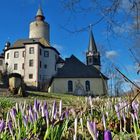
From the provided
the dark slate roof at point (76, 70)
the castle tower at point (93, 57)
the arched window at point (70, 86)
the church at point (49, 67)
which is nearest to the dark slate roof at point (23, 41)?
the church at point (49, 67)

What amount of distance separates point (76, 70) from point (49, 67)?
6377mm

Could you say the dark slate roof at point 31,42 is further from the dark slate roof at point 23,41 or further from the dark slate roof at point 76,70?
the dark slate roof at point 76,70

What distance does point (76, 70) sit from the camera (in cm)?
7681

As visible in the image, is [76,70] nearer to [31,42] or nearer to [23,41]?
[31,42]

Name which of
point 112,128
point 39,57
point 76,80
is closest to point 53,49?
point 39,57

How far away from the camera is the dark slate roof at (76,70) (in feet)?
247

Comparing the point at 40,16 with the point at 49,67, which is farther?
the point at 40,16

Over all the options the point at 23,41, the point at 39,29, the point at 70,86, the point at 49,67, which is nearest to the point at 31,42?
the point at 23,41

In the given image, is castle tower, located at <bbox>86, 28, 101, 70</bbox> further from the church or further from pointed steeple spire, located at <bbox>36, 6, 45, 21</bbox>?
pointed steeple spire, located at <bbox>36, 6, 45, 21</bbox>

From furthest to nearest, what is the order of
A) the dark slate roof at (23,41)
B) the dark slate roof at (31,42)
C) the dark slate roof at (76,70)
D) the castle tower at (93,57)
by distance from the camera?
the castle tower at (93,57) → the dark slate roof at (23,41) → the dark slate roof at (31,42) → the dark slate roof at (76,70)

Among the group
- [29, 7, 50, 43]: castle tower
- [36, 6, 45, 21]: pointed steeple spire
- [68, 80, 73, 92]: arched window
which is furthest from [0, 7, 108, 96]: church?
[36, 6, 45, 21]: pointed steeple spire

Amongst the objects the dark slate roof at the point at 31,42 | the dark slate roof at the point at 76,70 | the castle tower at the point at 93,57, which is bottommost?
the dark slate roof at the point at 76,70

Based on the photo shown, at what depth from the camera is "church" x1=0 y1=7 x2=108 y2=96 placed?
243 ft

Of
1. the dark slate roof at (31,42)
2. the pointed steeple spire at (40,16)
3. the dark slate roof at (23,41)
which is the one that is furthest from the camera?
the pointed steeple spire at (40,16)
